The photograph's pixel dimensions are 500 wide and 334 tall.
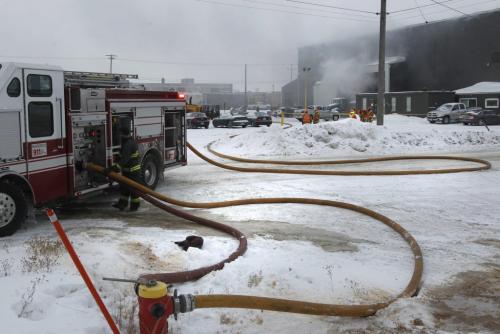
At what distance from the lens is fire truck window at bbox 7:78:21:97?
290 inches

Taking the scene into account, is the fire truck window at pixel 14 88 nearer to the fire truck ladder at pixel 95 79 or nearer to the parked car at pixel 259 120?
the fire truck ladder at pixel 95 79

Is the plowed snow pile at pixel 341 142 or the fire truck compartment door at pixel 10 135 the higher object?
the fire truck compartment door at pixel 10 135

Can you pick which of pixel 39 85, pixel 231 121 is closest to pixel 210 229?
pixel 39 85

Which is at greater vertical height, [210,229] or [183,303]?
[183,303]

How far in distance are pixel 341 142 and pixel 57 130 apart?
1316 centimetres

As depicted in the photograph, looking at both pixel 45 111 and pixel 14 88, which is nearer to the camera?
pixel 14 88

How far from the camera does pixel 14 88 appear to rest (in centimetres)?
744

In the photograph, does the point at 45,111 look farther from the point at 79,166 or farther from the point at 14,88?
the point at 79,166

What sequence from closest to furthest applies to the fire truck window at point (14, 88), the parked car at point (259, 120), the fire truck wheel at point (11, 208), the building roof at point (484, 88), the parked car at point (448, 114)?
the fire truck wheel at point (11, 208) → the fire truck window at point (14, 88) → the parked car at point (259, 120) → the parked car at point (448, 114) → the building roof at point (484, 88)

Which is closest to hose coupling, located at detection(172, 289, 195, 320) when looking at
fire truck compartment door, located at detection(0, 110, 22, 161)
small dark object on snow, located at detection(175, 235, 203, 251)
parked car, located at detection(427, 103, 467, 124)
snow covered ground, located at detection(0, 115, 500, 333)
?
snow covered ground, located at detection(0, 115, 500, 333)

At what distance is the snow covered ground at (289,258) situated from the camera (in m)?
4.64

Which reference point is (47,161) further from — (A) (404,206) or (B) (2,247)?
(A) (404,206)

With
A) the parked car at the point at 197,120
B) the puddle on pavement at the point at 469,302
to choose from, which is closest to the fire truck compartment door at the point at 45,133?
the puddle on pavement at the point at 469,302

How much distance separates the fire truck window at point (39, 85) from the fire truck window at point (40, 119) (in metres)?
0.15
